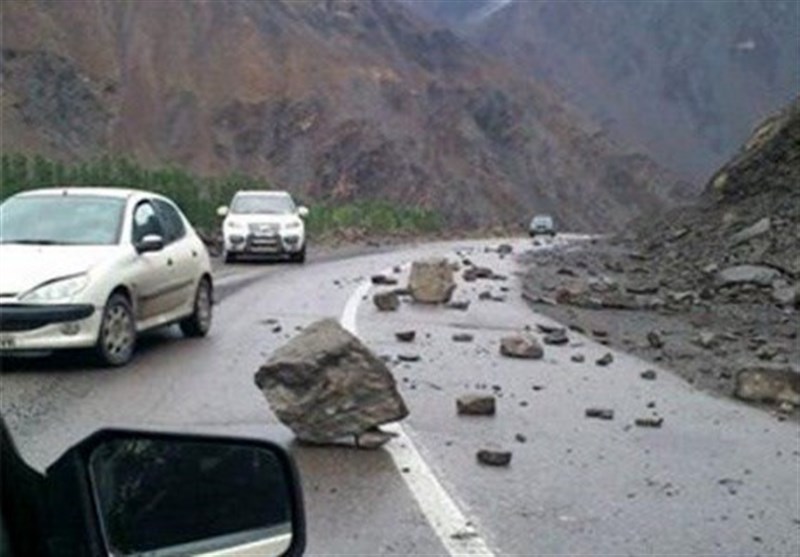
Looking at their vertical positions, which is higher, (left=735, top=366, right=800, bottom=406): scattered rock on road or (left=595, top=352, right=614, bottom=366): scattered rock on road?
(left=735, top=366, right=800, bottom=406): scattered rock on road

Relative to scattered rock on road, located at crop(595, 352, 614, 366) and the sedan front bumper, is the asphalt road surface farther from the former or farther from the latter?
the sedan front bumper

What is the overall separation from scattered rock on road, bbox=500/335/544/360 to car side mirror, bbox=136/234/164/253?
12.2 ft

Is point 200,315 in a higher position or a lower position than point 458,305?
higher

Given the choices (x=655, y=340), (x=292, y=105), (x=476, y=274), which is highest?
(x=655, y=340)

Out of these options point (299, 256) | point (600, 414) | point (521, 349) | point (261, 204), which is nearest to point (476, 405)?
point (600, 414)

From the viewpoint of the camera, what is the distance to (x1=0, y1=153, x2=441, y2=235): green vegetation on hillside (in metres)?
41.4

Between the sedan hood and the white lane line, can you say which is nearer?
the white lane line

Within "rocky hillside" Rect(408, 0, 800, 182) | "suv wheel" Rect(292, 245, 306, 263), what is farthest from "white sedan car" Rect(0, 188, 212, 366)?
"rocky hillside" Rect(408, 0, 800, 182)

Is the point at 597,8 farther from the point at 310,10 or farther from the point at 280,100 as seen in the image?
the point at 280,100

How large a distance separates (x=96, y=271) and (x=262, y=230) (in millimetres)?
20261

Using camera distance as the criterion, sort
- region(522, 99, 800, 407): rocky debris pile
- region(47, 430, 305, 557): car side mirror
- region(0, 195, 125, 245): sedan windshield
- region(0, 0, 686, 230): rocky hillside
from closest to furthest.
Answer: region(47, 430, 305, 557): car side mirror, region(0, 195, 125, 245): sedan windshield, region(522, 99, 800, 407): rocky debris pile, region(0, 0, 686, 230): rocky hillside

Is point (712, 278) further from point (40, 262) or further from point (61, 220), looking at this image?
point (40, 262)

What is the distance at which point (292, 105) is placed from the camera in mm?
94938

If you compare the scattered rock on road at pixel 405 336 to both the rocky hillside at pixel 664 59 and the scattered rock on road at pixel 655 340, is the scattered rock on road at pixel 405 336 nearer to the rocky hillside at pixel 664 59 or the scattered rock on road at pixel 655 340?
the scattered rock on road at pixel 655 340
